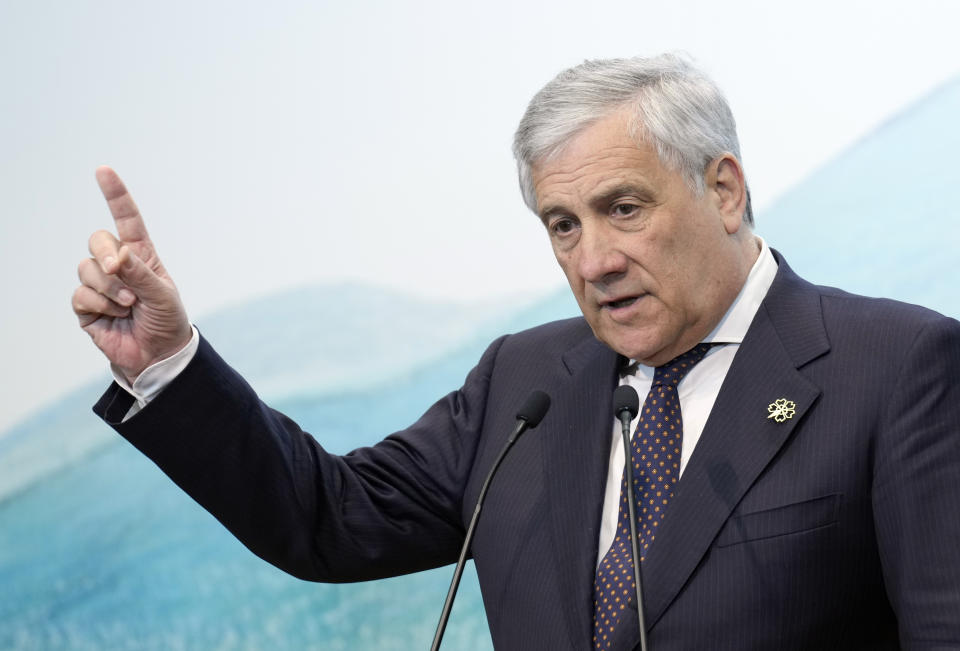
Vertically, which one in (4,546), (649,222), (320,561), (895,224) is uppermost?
(649,222)

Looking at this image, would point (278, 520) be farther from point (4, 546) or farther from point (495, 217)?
point (4, 546)

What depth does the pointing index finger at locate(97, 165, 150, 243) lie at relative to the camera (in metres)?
1.73

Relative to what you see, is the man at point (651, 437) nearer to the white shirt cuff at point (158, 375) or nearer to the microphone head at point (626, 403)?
the white shirt cuff at point (158, 375)

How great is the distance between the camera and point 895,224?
2.84m

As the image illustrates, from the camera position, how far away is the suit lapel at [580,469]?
180cm

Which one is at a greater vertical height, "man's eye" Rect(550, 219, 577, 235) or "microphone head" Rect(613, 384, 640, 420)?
"man's eye" Rect(550, 219, 577, 235)

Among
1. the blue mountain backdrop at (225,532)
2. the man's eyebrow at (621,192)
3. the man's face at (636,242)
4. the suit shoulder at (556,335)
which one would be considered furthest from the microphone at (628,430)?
the blue mountain backdrop at (225,532)

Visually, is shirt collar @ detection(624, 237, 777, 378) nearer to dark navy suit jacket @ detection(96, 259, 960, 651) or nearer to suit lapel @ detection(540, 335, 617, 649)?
dark navy suit jacket @ detection(96, 259, 960, 651)

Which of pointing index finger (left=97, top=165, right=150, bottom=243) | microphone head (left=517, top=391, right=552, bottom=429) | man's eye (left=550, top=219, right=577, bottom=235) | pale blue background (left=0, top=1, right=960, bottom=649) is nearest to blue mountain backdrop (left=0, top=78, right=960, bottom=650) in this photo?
pale blue background (left=0, top=1, right=960, bottom=649)

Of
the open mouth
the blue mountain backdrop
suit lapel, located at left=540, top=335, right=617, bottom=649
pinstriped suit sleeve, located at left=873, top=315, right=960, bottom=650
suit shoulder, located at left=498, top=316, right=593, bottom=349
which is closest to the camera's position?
pinstriped suit sleeve, located at left=873, top=315, right=960, bottom=650

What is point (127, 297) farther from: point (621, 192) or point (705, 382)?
point (705, 382)

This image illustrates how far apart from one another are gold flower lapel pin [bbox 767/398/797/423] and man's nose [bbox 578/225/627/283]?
1.08 ft

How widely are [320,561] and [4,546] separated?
5.78 ft

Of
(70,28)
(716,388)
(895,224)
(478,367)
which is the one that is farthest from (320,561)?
(70,28)
